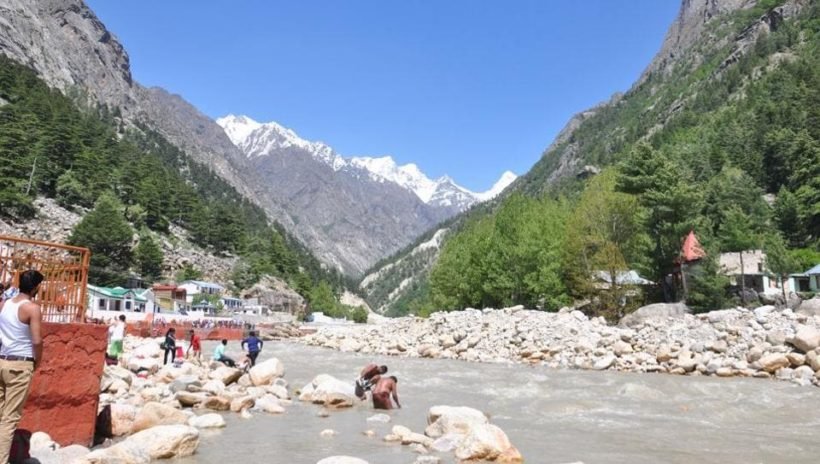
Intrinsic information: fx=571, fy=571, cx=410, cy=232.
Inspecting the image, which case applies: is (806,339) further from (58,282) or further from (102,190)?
(102,190)

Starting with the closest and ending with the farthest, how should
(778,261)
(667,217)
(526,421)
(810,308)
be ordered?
(526,421) < (810,308) < (667,217) < (778,261)

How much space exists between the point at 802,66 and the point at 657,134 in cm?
3417

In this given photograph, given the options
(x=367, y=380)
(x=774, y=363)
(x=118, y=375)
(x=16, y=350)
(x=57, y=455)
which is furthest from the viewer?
(x=774, y=363)

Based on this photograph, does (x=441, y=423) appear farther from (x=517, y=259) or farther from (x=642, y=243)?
(x=517, y=259)

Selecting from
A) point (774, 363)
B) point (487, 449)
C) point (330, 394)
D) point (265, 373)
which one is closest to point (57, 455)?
point (487, 449)

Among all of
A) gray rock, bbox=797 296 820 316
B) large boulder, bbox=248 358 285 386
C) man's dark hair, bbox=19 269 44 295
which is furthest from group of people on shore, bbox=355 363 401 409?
gray rock, bbox=797 296 820 316

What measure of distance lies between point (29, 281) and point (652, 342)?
1140 inches

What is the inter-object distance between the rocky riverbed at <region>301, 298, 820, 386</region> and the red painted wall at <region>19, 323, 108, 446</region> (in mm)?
22660

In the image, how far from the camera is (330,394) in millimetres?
16609

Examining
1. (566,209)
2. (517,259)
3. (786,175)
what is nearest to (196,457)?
(517,259)

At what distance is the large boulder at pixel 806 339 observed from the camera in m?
23.6

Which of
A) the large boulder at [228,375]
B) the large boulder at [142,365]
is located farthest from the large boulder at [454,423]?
the large boulder at [142,365]

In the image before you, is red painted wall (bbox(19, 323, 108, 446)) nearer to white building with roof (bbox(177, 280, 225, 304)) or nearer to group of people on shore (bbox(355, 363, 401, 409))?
group of people on shore (bbox(355, 363, 401, 409))

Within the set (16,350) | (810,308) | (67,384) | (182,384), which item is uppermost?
(810,308)
